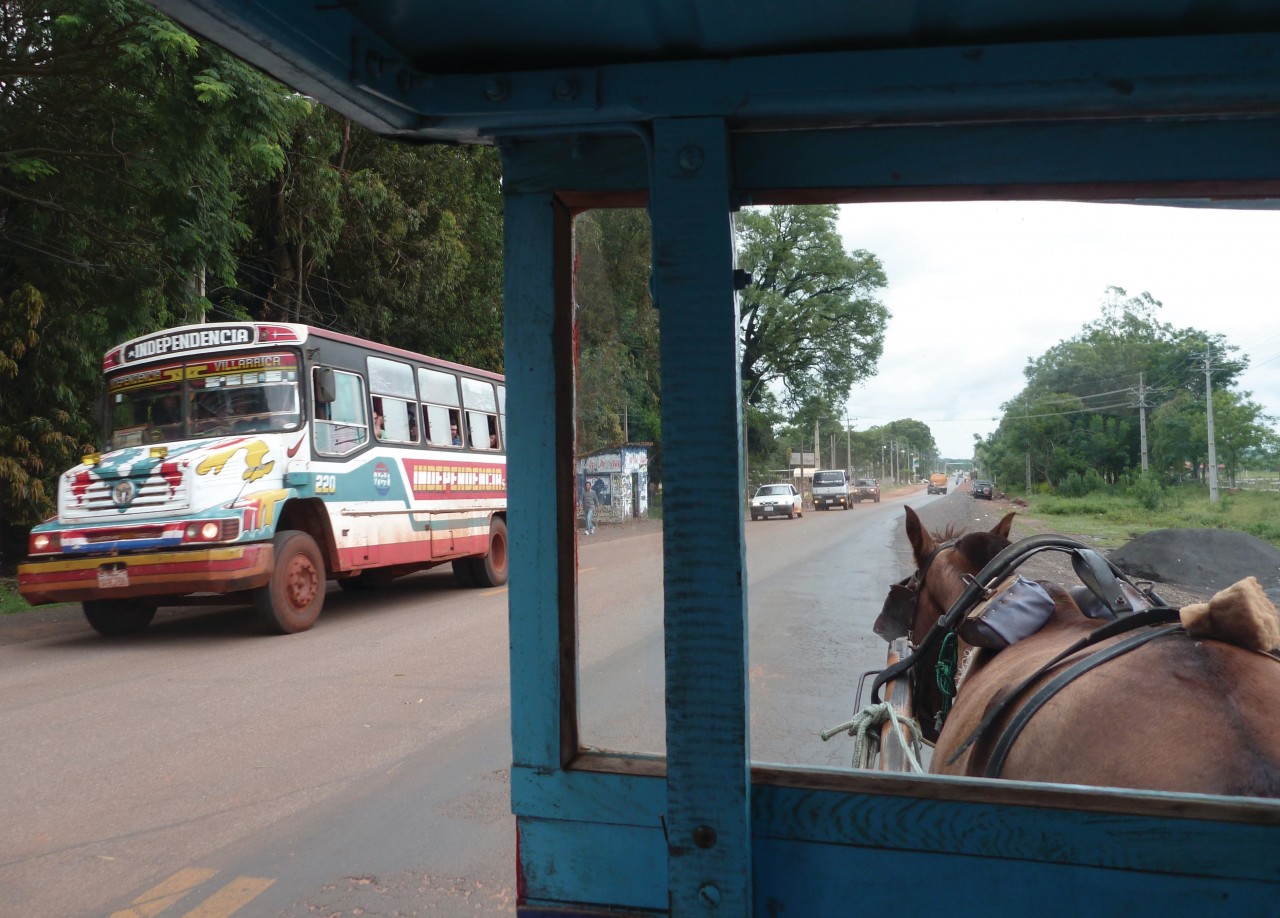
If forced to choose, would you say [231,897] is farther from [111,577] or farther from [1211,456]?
[111,577]

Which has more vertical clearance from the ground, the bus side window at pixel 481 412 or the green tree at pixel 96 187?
the green tree at pixel 96 187

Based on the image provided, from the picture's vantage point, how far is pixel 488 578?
13.3 m

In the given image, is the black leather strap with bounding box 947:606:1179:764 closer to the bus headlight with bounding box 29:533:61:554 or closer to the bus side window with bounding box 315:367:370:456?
the bus side window with bounding box 315:367:370:456

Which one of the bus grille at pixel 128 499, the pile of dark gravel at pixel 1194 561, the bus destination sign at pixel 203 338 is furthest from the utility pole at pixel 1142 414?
the bus destination sign at pixel 203 338

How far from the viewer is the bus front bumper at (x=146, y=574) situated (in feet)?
27.1

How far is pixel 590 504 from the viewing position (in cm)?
183

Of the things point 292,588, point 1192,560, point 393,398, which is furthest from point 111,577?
point 1192,560

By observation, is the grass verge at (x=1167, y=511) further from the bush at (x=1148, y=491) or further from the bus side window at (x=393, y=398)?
the bus side window at (x=393, y=398)

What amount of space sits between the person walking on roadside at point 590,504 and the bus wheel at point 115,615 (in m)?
8.92

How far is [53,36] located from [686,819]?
40.4 feet

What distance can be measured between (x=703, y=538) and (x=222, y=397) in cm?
906

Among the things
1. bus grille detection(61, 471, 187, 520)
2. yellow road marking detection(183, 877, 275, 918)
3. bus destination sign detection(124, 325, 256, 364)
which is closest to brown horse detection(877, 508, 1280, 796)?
yellow road marking detection(183, 877, 275, 918)

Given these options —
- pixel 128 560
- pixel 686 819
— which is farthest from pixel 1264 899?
pixel 128 560

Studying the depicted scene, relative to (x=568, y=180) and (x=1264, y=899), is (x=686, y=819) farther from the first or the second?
(x=568, y=180)
